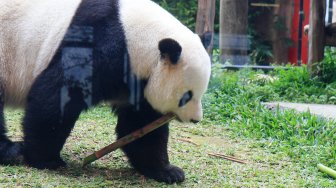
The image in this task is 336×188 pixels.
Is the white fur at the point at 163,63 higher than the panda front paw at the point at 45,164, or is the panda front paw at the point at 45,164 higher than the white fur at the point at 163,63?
the white fur at the point at 163,63

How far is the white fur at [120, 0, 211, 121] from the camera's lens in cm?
300

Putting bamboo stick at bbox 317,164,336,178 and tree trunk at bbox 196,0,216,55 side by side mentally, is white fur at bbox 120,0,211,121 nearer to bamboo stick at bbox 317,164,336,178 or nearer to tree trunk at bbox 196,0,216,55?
bamboo stick at bbox 317,164,336,178

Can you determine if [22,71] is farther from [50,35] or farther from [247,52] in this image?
[247,52]

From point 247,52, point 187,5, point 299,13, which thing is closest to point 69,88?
point 187,5

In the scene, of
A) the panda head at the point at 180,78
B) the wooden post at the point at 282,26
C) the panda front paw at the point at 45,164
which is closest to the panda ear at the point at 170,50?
the panda head at the point at 180,78

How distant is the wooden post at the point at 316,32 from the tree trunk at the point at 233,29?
0.74 m

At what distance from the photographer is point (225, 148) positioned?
3.86 metres

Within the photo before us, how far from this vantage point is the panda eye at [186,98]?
10.0 ft

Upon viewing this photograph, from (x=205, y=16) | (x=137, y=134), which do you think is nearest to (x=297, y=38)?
(x=205, y=16)

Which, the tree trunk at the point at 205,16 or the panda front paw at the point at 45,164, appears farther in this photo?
the tree trunk at the point at 205,16

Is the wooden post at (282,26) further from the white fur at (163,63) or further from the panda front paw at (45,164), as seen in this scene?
the panda front paw at (45,164)

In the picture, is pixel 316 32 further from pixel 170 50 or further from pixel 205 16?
pixel 170 50

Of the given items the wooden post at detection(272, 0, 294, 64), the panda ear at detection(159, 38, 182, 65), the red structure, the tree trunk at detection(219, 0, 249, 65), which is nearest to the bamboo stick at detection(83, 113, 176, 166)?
the panda ear at detection(159, 38, 182, 65)

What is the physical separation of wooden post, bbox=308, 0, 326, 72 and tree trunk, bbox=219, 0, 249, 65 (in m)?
0.74
